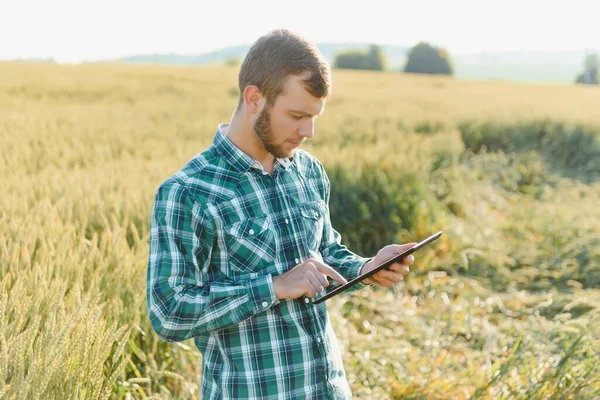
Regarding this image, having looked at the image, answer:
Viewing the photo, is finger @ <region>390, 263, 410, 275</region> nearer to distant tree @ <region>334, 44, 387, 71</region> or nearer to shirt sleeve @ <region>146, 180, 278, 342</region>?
shirt sleeve @ <region>146, 180, 278, 342</region>

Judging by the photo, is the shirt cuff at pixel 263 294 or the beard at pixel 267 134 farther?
the beard at pixel 267 134

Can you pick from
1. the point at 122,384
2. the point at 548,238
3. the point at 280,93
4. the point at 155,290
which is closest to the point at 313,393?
the point at 155,290

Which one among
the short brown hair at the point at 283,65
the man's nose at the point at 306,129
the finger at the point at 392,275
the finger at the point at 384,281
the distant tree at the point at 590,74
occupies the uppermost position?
the short brown hair at the point at 283,65

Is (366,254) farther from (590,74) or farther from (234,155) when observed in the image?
(590,74)

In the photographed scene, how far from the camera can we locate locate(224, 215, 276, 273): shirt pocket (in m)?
1.75

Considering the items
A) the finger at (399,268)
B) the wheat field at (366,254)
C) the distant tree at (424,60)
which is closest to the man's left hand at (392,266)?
the finger at (399,268)

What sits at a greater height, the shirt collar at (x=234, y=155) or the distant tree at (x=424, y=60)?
the shirt collar at (x=234, y=155)

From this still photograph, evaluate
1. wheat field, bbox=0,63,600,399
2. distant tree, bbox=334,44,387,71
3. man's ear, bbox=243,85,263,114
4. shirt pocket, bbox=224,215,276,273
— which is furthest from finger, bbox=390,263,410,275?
distant tree, bbox=334,44,387,71

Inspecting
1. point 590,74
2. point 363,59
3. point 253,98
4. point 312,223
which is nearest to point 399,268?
point 312,223

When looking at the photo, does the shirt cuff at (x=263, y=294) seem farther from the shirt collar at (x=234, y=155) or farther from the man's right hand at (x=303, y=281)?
the shirt collar at (x=234, y=155)

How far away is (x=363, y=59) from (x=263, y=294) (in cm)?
8420

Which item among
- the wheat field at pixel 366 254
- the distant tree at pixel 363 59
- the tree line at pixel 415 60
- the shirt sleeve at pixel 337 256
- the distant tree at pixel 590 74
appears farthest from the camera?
the distant tree at pixel 363 59

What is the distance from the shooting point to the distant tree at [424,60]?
7569cm

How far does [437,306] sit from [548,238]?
180 cm
